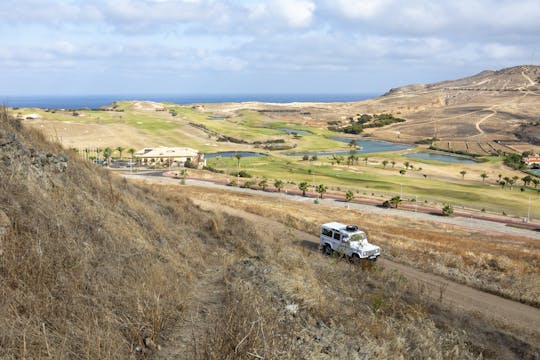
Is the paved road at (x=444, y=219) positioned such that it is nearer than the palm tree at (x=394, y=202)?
Yes

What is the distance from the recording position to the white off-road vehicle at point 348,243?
2273 cm

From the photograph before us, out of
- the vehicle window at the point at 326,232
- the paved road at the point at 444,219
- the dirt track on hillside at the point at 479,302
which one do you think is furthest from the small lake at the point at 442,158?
the dirt track on hillside at the point at 479,302

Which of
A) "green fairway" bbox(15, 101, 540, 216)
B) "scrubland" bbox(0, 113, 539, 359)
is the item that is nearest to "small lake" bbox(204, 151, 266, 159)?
"green fairway" bbox(15, 101, 540, 216)

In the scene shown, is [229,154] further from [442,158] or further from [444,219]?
[444,219]

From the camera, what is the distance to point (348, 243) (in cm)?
2317

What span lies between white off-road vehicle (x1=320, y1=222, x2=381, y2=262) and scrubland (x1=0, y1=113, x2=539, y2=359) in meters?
4.71

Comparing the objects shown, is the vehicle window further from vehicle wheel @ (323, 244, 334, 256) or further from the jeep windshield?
the jeep windshield

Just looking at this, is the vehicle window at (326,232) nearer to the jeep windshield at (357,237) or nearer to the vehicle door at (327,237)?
the vehicle door at (327,237)

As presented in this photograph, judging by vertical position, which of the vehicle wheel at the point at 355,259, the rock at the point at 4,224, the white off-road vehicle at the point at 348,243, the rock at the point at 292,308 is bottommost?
the vehicle wheel at the point at 355,259

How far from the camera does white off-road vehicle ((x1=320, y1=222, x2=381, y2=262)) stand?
22734 mm

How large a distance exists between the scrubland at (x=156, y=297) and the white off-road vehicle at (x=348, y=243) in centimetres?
471

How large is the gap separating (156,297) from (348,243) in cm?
1658

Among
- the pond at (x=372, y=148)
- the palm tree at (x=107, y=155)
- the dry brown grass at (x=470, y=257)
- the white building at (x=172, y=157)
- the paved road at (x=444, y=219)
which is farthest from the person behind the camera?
the pond at (x=372, y=148)

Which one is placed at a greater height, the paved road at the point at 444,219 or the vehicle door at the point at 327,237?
the vehicle door at the point at 327,237
